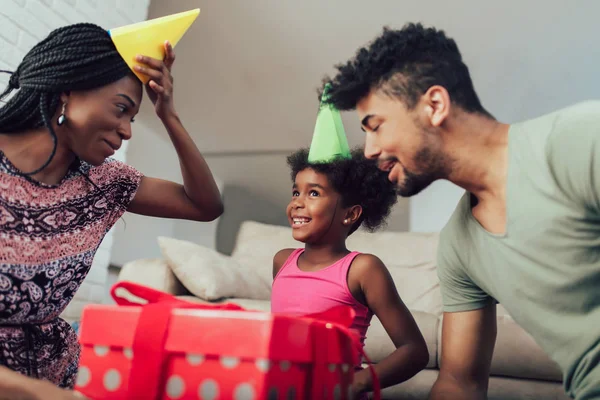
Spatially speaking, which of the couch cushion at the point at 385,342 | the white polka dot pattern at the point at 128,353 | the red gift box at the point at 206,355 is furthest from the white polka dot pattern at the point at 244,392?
the couch cushion at the point at 385,342

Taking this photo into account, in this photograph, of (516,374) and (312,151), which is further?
(516,374)

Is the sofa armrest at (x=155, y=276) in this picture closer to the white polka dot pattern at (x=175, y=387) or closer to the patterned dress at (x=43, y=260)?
the patterned dress at (x=43, y=260)

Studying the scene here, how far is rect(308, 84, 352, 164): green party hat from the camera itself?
1.33m

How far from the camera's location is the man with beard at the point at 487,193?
2.72 ft

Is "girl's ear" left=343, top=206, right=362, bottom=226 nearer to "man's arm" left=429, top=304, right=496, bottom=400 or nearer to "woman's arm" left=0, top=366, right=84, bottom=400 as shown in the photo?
"man's arm" left=429, top=304, right=496, bottom=400

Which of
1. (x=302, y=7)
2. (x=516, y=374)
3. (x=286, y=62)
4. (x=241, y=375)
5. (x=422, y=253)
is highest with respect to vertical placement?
(x=302, y=7)

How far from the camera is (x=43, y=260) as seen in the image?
0.92 m

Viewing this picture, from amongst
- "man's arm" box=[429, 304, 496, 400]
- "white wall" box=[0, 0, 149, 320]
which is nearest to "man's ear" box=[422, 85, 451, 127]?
"man's arm" box=[429, 304, 496, 400]

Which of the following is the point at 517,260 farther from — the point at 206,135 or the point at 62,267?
the point at 206,135

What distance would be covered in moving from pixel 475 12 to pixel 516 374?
5.78 feet

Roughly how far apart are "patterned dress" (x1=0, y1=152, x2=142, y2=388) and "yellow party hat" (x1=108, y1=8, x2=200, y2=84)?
0.78 ft

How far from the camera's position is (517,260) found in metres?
0.87

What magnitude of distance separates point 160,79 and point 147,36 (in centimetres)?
8

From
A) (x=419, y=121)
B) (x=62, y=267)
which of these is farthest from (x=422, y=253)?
(x=62, y=267)
